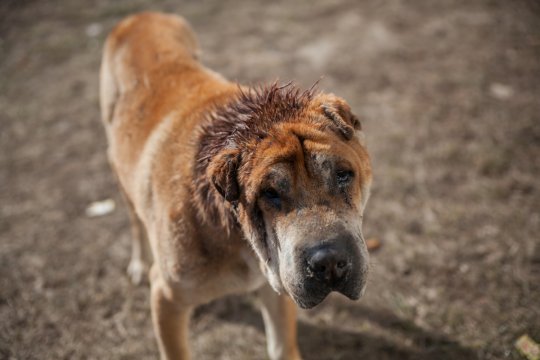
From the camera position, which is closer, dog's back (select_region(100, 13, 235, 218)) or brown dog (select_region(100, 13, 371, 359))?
brown dog (select_region(100, 13, 371, 359))

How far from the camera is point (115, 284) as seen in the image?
14.4 ft

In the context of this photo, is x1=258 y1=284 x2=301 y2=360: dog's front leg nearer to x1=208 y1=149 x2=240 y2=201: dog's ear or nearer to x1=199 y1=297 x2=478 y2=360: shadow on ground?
x1=199 y1=297 x2=478 y2=360: shadow on ground

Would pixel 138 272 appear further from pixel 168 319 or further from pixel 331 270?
pixel 331 270

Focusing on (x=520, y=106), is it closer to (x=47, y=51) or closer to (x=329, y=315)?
(x=329, y=315)

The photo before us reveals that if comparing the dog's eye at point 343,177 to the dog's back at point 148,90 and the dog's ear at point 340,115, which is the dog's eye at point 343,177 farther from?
the dog's back at point 148,90

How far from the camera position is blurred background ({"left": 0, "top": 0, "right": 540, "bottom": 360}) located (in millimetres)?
3852

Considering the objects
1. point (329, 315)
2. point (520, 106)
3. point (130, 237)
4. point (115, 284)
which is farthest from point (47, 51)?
point (520, 106)

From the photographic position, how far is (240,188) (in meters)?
2.52

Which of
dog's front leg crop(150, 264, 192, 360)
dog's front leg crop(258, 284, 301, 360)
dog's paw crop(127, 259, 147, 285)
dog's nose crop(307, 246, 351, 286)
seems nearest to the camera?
dog's nose crop(307, 246, 351, 286)

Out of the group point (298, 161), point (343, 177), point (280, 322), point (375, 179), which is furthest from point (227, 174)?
point (375, 179)

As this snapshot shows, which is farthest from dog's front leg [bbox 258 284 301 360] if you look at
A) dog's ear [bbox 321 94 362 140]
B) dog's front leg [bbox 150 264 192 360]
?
dog's ear [bbox 321 94 362 140]

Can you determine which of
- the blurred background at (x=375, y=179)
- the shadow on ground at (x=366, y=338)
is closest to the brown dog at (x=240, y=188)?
the shadow on ground at (x=366, y=338)

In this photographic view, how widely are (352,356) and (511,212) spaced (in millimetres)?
2160

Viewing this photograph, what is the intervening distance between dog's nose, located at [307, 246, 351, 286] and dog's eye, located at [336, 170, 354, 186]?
38cm
